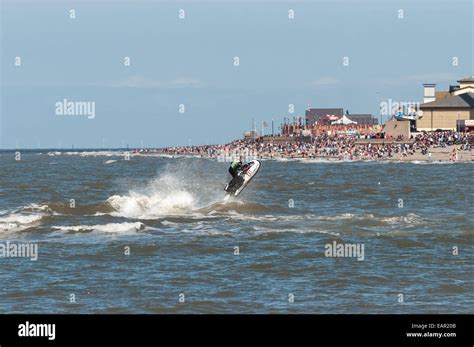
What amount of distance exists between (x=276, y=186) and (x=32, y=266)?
135 ft

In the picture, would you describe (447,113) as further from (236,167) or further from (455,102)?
(236,167)

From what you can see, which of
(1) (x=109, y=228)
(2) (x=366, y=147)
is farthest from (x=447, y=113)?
(1) (x=109, y=228)

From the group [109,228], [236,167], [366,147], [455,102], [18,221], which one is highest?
[455,102]

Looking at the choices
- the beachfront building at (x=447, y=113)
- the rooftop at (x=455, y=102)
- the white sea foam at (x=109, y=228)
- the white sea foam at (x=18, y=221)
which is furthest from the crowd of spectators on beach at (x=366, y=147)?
the white sea foam at (x=109, y=228)

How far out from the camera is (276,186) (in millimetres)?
64875

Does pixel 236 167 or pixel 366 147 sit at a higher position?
pixel 366 147

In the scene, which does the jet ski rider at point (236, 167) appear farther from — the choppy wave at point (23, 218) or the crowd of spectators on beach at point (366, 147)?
the crowd of spectators on beach at point (366, 147)

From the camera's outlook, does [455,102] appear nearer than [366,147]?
No

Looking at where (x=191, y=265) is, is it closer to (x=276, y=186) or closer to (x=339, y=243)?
(x=339, y=243)

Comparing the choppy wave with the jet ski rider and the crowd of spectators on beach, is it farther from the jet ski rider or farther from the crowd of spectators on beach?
the crowd of spectators on beach

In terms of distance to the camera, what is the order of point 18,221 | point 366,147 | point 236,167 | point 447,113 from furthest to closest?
point 447,113, point 366,147, point 236,167, point 18,221

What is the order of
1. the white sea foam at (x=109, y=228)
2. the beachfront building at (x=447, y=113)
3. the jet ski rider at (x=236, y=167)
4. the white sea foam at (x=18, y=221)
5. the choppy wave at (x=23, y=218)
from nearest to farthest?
the white sea foam at (x=109, y=228)
the white sea foam at (x=18, y=221)
the choppy wave at (x=23, y=218)
the jet ski rider at (x=236, y=167)
the beachfront building at (x=447, y=113)

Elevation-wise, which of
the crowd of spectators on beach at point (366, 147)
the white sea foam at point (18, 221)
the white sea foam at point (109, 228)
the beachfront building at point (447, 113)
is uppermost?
the beachfront building at point (447, 113)
